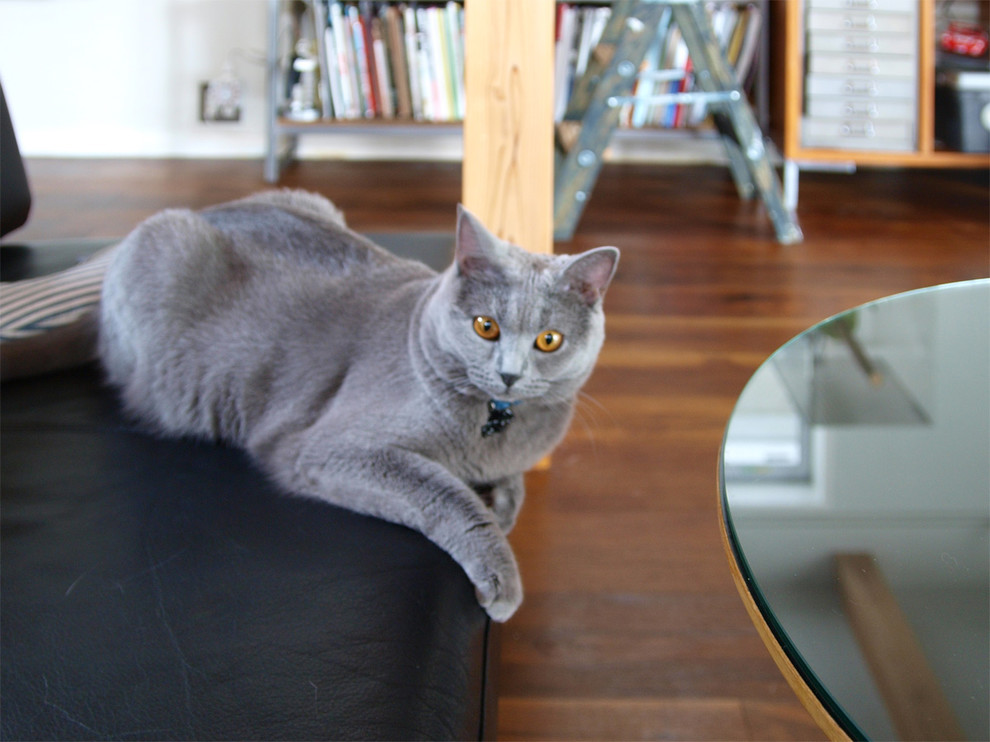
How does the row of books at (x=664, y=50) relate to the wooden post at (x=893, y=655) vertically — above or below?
above

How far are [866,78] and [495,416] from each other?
7.94 feet

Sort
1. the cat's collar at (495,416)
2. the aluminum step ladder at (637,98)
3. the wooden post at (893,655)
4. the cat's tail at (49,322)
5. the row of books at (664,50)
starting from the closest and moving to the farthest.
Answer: the wooden post at (893,655) < the cat's collar at (495,416) < the cat's tail at (49,322) < the aluminum step ladder at (637,98) < the row of books at (664,50)

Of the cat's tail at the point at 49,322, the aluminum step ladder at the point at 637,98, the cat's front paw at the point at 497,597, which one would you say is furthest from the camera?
the aluminum step ladder at the point at 637,98

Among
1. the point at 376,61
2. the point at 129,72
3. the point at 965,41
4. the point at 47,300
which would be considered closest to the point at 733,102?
the point at 965,41

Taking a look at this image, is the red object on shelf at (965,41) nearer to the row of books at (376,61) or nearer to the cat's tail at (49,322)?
the row of books at (376,61)

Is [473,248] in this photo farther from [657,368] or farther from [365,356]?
[657,368]

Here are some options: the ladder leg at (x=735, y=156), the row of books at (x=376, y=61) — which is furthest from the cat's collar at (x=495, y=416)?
the row of books at (x=376, y=61)

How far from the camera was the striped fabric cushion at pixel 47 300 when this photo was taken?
3.91 feet

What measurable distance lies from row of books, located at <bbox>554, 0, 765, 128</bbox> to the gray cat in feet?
7.03

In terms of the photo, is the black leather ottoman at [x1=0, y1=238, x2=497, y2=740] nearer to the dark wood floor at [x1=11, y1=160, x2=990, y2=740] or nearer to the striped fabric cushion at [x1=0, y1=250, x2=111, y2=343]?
the striped fabric cushion at [x1=0, y1=250, x2=111, y2=343]

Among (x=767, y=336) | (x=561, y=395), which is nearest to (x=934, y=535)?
(x=561, y=395)

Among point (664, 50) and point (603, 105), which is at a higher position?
point (664, 50)

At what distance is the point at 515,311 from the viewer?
0.95m

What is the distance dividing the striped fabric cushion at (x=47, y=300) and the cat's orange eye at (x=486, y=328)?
2.12 ft
